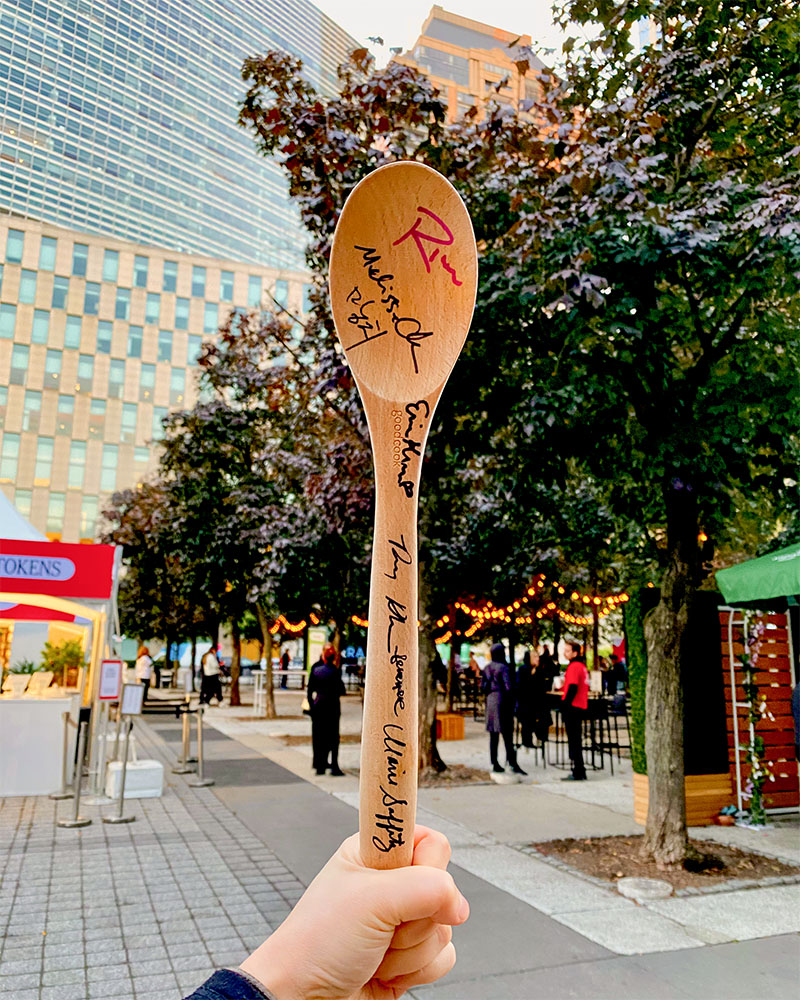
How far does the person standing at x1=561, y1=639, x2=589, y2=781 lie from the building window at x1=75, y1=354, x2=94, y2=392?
151 ft

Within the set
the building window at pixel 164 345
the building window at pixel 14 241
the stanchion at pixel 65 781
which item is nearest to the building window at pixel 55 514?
the building window at pixel 164 345

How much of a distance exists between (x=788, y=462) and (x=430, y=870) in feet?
19.4

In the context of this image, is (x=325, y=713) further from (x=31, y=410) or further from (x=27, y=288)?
(x=31, y=410)

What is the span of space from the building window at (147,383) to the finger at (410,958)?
54.7 m

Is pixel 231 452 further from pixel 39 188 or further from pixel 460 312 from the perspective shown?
pixel 460 312

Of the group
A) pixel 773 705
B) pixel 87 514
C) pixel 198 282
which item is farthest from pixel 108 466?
pixel 773 705

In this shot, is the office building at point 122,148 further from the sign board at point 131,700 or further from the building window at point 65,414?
the sign board at point 131,700

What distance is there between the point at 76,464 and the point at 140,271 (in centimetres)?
1391

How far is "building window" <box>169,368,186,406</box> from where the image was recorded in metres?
53.3

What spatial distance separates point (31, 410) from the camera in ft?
156

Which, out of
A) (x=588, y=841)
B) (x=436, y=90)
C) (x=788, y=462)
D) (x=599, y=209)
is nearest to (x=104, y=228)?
(x=436, y=90)

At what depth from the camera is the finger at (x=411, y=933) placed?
893 mm

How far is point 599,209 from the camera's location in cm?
518
